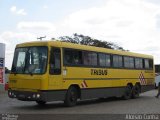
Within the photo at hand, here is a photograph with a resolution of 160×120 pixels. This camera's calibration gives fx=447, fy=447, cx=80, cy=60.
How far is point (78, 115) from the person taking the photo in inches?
670

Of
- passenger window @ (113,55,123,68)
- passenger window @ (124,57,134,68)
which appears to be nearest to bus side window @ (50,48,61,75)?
passenger window @ (113,55,123,68)

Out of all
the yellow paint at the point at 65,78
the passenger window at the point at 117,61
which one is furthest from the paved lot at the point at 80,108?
the passenger window at the point at 117,61

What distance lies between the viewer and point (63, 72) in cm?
2075

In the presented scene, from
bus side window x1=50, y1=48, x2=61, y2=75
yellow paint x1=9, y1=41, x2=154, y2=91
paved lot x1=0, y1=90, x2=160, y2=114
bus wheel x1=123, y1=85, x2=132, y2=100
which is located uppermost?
bus side window x1=50, y1=48, x2=61, y2=75

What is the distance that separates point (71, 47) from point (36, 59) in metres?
2.35

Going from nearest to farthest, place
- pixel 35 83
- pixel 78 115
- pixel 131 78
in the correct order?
pixel 78 115
pixel 35 83
pixel 131 78

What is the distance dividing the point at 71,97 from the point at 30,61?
281 cm

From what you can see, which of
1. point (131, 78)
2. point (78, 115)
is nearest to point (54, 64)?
point (78, 115)

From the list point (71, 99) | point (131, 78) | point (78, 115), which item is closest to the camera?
point (78, 115)

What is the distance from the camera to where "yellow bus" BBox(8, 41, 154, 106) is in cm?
1972

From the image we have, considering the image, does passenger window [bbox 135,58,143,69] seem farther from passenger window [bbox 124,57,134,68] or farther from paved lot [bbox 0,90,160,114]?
paved lot [bbox 0,90,160,114]

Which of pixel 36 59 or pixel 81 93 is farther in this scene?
pixel 81 93

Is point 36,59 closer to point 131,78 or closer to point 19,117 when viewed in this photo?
point 19,117

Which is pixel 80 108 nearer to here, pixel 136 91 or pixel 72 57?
pixel 72 57
